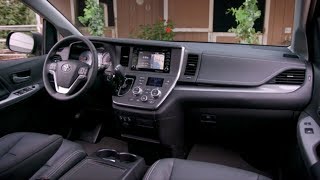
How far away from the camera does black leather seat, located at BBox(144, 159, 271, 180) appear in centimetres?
168

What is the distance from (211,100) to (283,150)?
0.66 meters

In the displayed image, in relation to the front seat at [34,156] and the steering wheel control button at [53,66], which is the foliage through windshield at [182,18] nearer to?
the steering wheel control button at [53,66]

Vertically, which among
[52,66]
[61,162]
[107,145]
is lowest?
[107,145]

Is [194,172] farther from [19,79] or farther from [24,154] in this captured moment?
[19,79]

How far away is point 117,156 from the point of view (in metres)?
2.41

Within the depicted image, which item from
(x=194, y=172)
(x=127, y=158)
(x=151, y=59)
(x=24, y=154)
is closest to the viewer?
(x=24, y=154)

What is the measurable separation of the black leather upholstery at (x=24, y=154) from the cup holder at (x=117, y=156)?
620 mm

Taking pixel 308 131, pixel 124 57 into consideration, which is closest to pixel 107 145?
pixel 124 57

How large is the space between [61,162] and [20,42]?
3.60 ft

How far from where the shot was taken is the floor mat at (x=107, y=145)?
10.6ft

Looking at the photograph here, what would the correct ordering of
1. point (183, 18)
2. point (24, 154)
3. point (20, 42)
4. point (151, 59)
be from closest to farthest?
1. point (24, 154)
2. point (151, 59)
3. point (20, 42)
4. point (183, 18)

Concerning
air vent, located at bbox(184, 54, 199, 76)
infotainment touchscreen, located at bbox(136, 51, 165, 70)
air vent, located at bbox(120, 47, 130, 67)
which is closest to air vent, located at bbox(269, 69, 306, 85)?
air vent, located at bbox(184, 54, 199, 76)

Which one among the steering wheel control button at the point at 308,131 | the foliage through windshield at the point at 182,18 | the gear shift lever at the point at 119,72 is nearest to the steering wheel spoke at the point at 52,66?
the gear shift lever at the point at 119,72

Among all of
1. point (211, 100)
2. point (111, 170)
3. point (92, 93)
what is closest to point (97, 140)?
point (92, 93)
